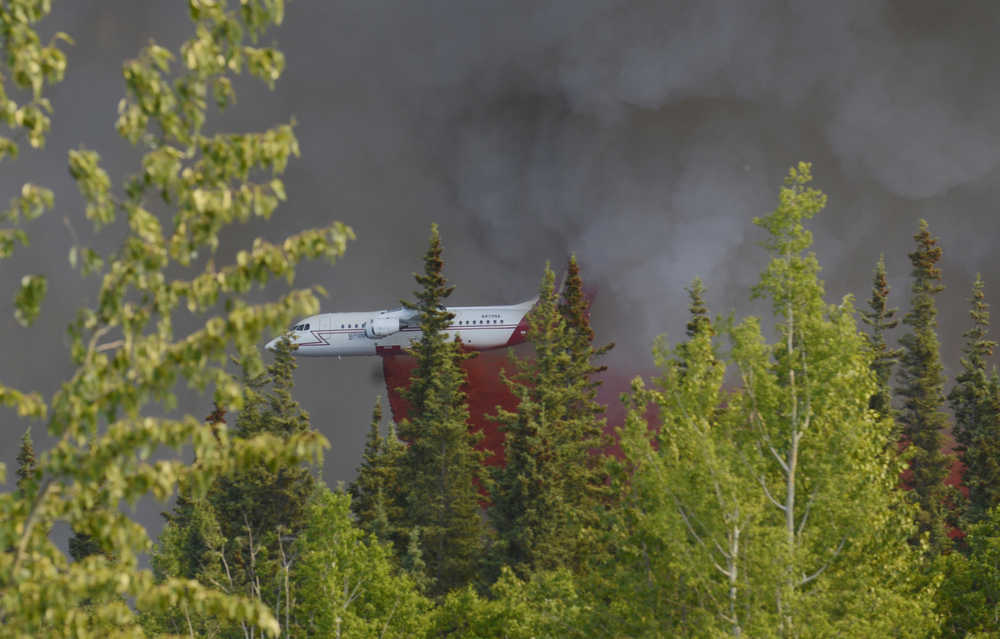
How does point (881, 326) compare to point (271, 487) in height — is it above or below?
above

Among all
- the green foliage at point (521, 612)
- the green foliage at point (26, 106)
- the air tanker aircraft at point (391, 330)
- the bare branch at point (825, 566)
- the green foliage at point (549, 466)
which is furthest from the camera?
the air tanker aircraft at point (391, 330)

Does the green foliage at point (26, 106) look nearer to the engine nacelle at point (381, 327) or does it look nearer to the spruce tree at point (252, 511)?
the spruce tree at point (252, 511)

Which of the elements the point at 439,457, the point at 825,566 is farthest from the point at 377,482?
the point at 825,566

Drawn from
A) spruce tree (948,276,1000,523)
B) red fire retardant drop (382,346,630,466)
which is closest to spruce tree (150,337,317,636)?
red fire retardant drop (382,346,630,466)

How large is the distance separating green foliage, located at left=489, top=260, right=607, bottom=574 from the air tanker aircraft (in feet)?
25.4

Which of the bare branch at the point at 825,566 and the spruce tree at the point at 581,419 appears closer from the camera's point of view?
the bare branch at the point at 825,566

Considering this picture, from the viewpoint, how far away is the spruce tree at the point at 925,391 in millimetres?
59469

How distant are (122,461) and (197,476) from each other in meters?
0.93

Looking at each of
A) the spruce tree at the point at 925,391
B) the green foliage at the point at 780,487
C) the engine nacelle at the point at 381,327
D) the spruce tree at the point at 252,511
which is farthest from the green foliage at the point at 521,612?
the spruce tree at the point at 925,391

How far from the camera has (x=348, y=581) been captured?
4541cm

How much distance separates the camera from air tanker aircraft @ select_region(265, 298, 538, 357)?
69250mm

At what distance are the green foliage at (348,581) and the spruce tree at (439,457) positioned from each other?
6009 millimetres

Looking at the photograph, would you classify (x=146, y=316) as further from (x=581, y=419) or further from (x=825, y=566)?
(x=581, y=419)

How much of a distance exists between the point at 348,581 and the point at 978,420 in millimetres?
38427
